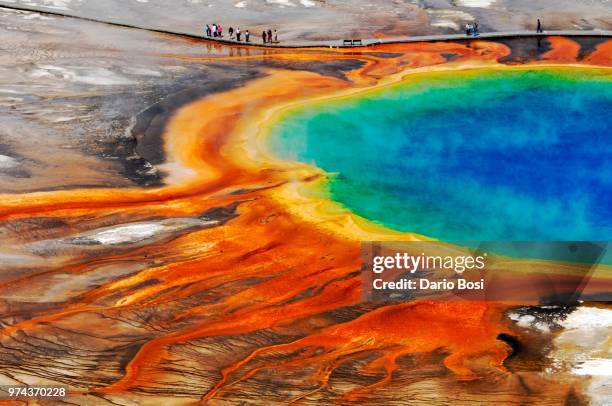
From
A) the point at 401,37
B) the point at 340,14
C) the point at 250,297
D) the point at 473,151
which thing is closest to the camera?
the point at 250,297

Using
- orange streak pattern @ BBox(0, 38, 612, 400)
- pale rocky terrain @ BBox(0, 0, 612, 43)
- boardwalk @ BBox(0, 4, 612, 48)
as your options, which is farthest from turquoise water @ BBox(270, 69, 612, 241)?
pale rocky terrain @ BBox(0, 0, 612, 43)

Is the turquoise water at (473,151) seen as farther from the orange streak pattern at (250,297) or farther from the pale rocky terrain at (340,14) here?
the pale rocky terrain at (340,14)

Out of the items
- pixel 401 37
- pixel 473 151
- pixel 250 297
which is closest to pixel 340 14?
pixel 401 37

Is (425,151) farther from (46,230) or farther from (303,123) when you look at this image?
(46,230)

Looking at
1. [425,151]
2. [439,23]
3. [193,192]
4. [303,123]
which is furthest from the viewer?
[439,23]

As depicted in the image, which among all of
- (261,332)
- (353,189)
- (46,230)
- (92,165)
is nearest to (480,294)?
(261,332)

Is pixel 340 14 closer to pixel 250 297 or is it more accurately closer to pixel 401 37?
pixel 401 37

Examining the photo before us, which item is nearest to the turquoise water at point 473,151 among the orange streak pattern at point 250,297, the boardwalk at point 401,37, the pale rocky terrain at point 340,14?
the orange streak pattern at point 250,297

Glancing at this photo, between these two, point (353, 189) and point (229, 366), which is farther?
point (353, 189)
